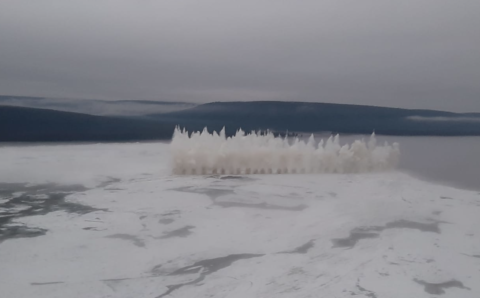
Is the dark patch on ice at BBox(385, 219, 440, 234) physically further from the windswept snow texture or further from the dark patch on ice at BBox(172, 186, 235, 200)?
the windswept snow texture

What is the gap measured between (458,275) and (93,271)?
8.82 feet

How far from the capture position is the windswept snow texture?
26.5 ft

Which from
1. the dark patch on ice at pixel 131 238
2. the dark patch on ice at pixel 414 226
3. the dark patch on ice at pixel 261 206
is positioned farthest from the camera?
the dark patch on ice at pixel 261 206

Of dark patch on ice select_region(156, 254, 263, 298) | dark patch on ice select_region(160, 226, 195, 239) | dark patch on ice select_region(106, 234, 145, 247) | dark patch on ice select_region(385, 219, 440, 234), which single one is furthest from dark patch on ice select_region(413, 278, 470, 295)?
dark patch on ice select_region(106, 234, 145, 247)

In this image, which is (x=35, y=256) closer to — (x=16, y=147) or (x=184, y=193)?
(x=184, y=193)

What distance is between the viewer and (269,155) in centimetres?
827

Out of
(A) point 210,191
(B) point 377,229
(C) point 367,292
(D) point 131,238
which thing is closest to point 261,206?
(A) point 210,191

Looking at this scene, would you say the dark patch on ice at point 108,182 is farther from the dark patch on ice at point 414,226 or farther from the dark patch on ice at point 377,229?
the dark patch on ice at point 414,226

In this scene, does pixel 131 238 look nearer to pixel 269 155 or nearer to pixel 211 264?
pixel 211 264

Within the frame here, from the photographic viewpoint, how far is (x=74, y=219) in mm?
4910

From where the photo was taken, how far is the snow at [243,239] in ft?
10.7

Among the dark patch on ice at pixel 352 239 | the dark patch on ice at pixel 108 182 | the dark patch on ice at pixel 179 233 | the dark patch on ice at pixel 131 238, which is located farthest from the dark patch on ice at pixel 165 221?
the dark patch on ice at pixel 108 182

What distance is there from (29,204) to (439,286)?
4.52 meters

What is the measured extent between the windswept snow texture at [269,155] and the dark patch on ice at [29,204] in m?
2.04
